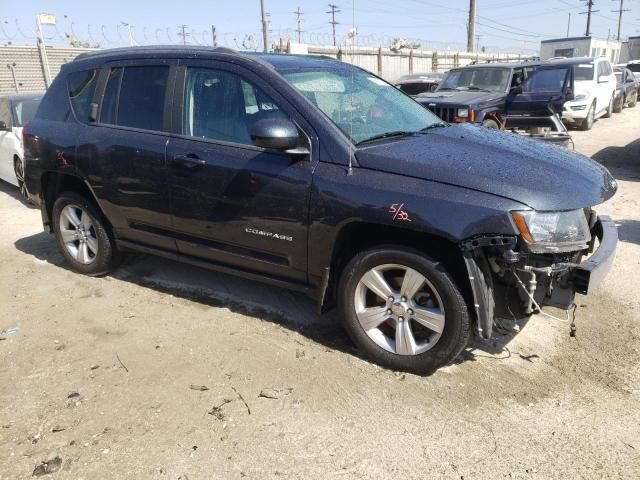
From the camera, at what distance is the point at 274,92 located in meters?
3.48

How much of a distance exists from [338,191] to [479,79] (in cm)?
892

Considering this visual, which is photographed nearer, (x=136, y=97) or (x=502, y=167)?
(x=502, y=167)

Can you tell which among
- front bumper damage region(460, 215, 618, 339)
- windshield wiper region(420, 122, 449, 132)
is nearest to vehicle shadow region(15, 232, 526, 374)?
front bumper damage region(460, 215, 618, 339)

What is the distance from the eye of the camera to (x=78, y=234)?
16.1 feet

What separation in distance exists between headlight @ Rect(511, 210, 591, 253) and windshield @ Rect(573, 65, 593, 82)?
13421 mm

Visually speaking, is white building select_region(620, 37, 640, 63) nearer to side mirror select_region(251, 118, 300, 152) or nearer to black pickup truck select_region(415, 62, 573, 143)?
black pickup truck select_region(415, 62, 573, 143)

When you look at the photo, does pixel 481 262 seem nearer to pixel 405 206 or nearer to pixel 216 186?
pixel 405 206

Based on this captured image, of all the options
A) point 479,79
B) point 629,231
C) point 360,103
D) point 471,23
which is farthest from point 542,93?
point 471,23

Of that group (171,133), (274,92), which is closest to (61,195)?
(171,133)

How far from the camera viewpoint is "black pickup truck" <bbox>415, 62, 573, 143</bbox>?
9.12 m

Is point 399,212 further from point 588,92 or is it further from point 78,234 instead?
point 588,92

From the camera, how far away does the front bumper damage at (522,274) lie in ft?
9.32

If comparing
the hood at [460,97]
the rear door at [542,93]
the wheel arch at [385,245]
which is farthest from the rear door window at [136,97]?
the rear door at [542,93]

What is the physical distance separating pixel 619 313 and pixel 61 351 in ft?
13.3
